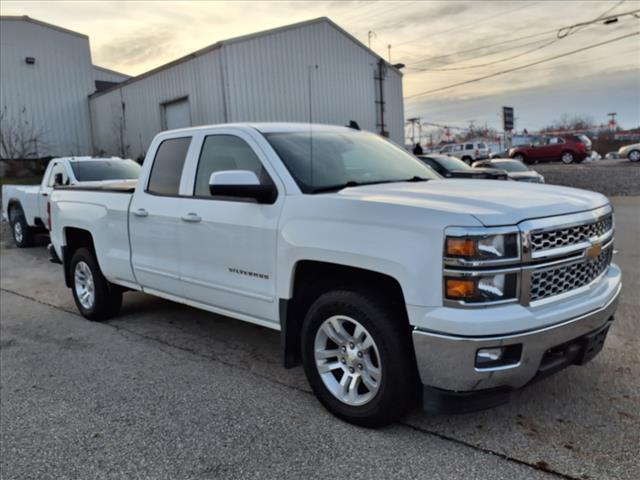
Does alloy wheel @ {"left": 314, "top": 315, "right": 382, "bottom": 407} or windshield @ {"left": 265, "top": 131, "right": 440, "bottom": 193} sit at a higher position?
windshield @ {"left": 265, "top": 131, "right": 440, "bottom": 193}

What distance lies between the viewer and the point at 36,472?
307 cm

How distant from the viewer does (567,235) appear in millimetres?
3086

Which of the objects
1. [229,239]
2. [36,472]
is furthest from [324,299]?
[36,472]

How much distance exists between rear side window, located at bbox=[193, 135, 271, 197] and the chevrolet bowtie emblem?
2185 mm

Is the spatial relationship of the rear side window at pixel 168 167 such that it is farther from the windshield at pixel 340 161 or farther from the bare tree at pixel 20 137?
the bare tree at pixel 20 137

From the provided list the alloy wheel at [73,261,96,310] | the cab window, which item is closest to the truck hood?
the alloy wheel at [73,261,96,310]

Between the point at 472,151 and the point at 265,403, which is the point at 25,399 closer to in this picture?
the point at 265,403

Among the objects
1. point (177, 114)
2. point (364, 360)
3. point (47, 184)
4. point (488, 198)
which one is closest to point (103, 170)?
point (47, 184)

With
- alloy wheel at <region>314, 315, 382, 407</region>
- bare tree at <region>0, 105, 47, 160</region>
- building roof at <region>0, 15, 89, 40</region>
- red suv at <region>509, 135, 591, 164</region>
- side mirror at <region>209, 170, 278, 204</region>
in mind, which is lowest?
alloy wheel at <region>314, 315, 382, 407</region>

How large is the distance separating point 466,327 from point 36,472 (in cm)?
247

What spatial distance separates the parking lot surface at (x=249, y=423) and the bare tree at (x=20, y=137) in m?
24.0

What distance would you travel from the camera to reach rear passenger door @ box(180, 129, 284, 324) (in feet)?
12.6

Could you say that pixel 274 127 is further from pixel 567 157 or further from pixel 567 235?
pixel 567 157

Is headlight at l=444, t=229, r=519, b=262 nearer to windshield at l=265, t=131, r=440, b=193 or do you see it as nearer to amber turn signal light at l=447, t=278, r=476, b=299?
amber turn signal light at l=447, t=278, r=476, b=299
